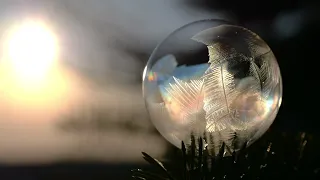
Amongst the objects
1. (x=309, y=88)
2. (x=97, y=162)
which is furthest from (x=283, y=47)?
(x=97, y=162)

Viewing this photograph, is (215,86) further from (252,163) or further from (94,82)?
(94,82)

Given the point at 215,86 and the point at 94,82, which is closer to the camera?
the point at 215,86

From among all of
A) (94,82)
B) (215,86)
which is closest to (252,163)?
(215,86)

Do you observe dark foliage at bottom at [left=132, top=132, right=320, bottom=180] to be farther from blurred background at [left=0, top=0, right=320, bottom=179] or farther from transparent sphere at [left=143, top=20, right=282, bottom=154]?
blurred background at [left=0, top=0, right=320, bottom=179]

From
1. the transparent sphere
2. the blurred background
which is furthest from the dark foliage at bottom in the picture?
the blurred background

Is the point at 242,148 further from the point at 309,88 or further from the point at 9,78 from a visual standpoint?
the point at 9,78
